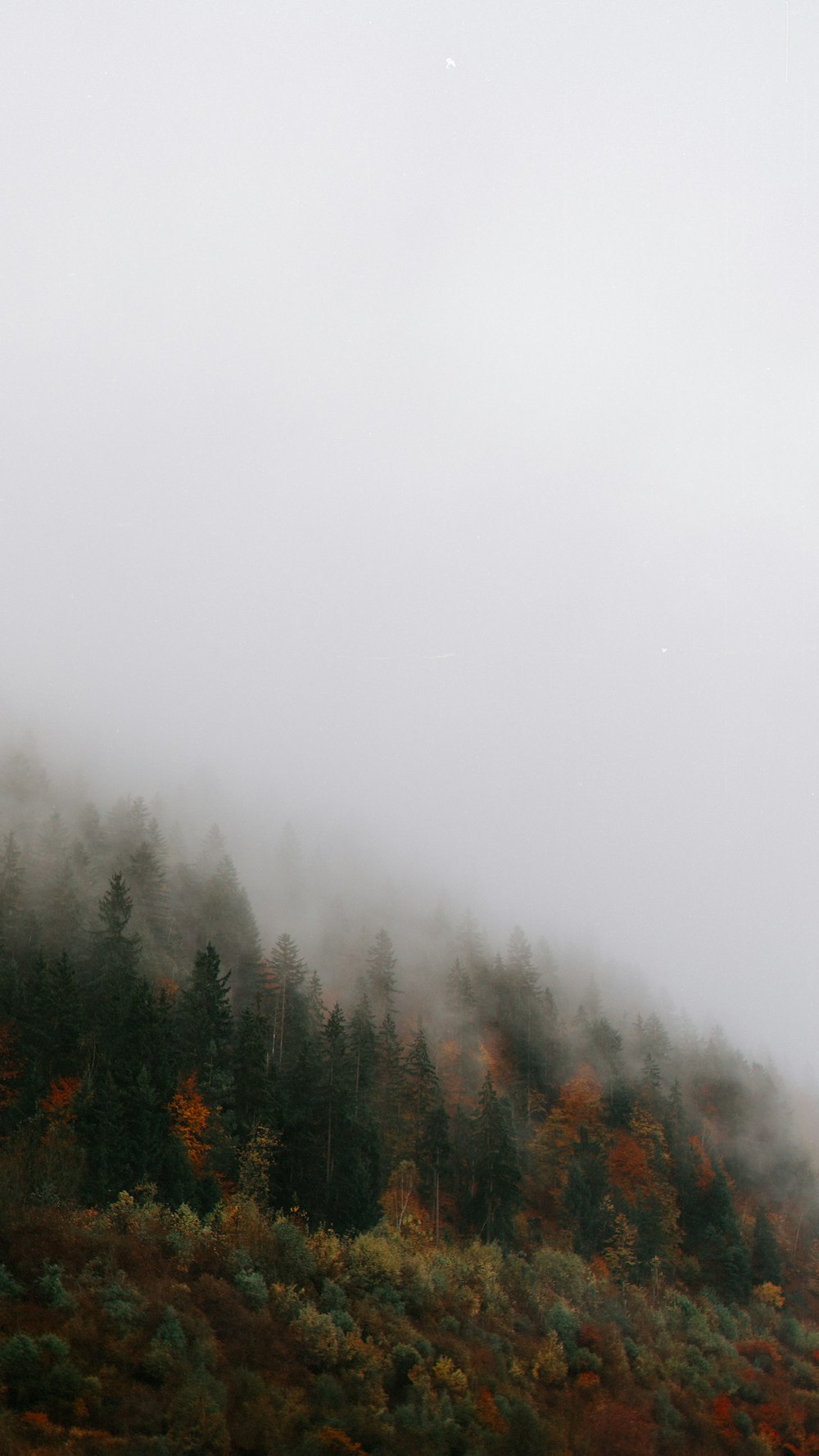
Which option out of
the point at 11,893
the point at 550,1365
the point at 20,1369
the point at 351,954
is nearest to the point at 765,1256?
the point at 550,1365

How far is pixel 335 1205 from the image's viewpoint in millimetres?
61938

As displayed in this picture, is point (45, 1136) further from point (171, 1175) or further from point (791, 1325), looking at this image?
point (791, 1325)

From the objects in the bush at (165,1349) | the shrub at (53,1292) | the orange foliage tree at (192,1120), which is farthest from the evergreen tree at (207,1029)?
the shrub at (53,1292)

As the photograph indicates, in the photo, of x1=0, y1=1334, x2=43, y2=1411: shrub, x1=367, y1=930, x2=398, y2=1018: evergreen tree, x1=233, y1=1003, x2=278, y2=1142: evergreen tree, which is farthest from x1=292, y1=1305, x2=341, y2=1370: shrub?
→ x1=367, y1=930, x2=398, y2=1018: evergreen tree

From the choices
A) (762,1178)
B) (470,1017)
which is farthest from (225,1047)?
(762,1178)

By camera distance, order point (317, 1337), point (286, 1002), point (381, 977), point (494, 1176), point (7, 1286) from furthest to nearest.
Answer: point (381, 977), point (286, 1002), point (494, 1176), point (317, 1337), point (7, 1286)

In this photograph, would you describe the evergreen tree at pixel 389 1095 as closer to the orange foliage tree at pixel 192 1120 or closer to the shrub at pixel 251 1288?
the orange foliage tree at pixel 192 1120

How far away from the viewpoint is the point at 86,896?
276 ft

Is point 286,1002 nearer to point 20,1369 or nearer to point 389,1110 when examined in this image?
point 389,1110

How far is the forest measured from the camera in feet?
127

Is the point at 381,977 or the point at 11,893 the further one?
the point at 381,977

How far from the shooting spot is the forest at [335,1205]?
3866 cm

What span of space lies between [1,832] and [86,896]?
41.6 ft

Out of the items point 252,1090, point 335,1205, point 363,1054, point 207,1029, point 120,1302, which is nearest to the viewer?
point 120,1302
